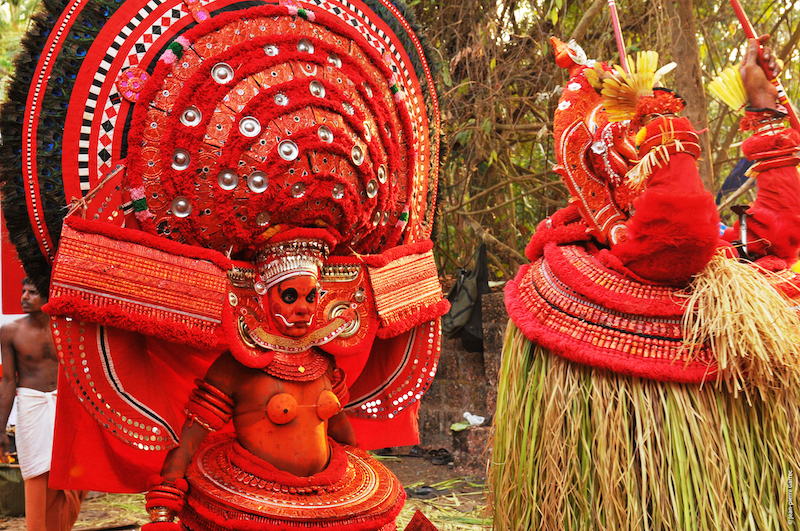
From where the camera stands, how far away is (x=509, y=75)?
5414 mm

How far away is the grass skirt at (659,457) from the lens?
6.02 ft

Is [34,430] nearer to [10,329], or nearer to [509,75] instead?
[10,329]

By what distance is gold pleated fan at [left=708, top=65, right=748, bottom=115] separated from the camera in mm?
2115

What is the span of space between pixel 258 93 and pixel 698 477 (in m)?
1.62

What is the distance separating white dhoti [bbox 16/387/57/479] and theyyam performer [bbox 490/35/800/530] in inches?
91.3

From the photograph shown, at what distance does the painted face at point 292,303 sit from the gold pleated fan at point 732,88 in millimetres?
1395

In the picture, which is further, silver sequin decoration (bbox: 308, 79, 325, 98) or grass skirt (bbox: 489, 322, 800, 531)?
silver sequin decoration (bbox: 308, 79, 325, 98)

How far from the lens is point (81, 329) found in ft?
6.35

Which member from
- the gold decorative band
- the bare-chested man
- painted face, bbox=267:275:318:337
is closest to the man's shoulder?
the bare-chested man

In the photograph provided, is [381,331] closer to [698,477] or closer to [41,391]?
[698,477]

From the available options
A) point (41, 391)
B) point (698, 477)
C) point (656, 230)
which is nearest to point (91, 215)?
point (656, 230)

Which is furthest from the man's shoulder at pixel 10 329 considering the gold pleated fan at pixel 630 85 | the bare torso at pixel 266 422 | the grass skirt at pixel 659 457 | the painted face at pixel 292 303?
the gold pleated fan at pixel 630 85

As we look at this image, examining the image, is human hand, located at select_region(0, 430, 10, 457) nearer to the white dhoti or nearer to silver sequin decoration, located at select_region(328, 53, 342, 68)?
the white dhoti

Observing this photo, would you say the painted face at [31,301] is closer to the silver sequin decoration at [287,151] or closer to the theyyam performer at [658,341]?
the silver sequin decoration at [287,151]
